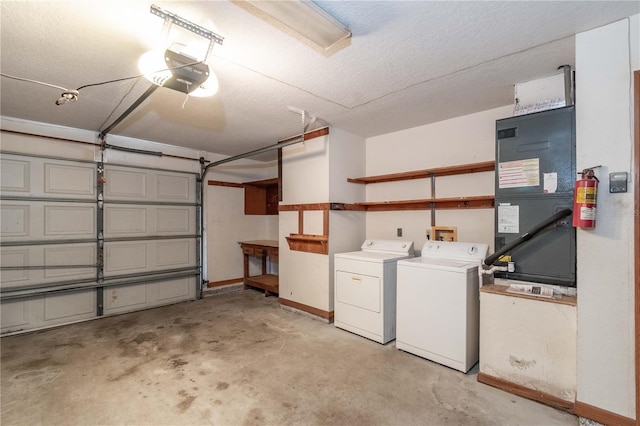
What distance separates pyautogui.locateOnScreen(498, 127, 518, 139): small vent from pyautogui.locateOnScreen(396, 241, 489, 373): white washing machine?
1.04m

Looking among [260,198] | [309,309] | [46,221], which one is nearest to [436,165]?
[309,309]

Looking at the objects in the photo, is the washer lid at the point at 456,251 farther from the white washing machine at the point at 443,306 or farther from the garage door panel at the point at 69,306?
the garage door panel at the point at 69,306

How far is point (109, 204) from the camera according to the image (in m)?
4.03

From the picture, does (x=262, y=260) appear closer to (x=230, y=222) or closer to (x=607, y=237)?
(x=230, y=222)

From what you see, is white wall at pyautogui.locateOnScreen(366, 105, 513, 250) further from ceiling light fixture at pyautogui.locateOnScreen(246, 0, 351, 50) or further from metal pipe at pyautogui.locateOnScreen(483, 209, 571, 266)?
ceiling light fixture at pyautogui.locateOnScreen(246, 0, 351, 50)

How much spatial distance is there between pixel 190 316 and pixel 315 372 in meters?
2.28

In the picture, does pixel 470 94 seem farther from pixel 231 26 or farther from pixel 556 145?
pixel 231 26

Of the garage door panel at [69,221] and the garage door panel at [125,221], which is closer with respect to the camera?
the garage door panel at [69,221]

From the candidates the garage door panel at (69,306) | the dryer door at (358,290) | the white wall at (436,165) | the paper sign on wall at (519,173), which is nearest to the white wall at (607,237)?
the paper sign on wall at (519,173)

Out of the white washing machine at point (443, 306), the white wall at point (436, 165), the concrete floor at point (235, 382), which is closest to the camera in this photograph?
the concrete floor at point (235, 382)

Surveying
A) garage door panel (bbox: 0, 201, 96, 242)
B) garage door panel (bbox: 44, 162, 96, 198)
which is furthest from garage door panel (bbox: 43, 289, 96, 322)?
garage door panel (bbox: 44, 162, 96, 198)

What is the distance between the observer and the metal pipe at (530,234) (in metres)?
2.03

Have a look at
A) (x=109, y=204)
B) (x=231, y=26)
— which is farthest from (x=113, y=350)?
(x=231, y=26)

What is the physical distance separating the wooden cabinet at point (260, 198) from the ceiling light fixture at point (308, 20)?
12.9ft
